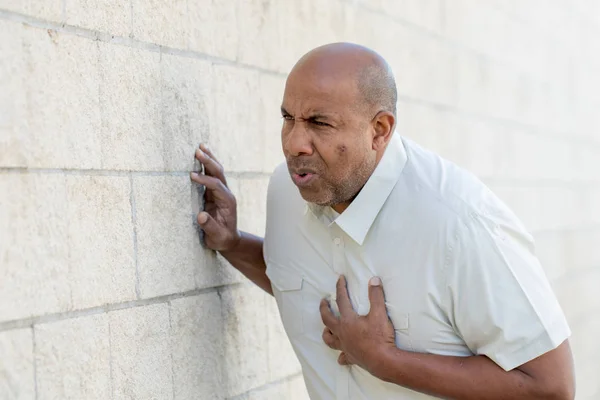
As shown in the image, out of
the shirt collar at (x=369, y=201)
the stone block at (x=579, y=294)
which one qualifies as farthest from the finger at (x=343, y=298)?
the stone block at (x=579, y=294)

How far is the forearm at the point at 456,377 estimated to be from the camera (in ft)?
6.71

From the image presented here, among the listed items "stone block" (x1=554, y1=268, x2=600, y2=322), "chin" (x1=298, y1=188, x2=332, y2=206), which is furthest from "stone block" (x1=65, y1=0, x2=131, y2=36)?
"stone block" (x1=554, y1=268, x2=600, y2=322)

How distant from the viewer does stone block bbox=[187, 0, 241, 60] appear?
2.44 meters

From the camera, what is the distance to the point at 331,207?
233 cm

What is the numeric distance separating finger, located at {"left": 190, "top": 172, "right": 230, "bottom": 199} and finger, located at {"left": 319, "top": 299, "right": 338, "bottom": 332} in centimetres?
44

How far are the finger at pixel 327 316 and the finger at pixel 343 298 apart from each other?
0.04 m

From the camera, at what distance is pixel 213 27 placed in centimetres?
252

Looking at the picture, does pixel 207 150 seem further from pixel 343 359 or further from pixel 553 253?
pixel 553 253

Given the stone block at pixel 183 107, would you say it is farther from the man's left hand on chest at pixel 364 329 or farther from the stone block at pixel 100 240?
the man's left hand on chest at pixel 364 329

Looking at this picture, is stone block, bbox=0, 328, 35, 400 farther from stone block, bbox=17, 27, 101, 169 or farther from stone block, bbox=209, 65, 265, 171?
stone block, bbox=209, 65, 265, 171

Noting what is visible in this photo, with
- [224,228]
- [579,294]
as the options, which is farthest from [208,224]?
[579,294]

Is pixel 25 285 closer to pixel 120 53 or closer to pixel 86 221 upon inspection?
pixel 86 221

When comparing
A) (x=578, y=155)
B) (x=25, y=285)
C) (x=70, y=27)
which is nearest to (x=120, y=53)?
(x=70, y=27)

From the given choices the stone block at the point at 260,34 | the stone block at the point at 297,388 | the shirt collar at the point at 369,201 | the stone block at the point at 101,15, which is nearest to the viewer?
the stone block at the point at 101,15
